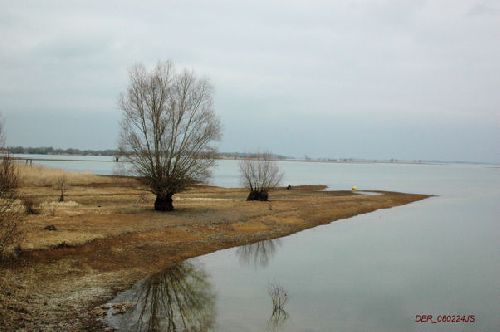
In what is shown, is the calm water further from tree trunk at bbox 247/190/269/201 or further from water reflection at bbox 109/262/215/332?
tree trunk at bbox 247/190/269/201

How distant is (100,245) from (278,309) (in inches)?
380

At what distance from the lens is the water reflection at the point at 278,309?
41.0 feet

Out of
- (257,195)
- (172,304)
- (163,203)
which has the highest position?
(257,195)

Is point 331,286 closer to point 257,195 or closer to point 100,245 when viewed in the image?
point 100,245

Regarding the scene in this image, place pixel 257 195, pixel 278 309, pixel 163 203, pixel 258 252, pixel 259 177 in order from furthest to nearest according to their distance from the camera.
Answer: pixel 259 177 < pixel 257 195 < pixel 163 203 < pixel 258 252 < pixel 278 309

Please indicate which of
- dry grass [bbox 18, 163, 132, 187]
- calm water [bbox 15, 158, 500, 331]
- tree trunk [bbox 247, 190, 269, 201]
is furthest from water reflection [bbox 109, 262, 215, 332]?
dry grass [bbox 18, 163, 132, 187]

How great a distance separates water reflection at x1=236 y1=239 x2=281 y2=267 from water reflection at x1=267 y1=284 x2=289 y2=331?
4344 mm

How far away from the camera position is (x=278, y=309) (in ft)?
45.2

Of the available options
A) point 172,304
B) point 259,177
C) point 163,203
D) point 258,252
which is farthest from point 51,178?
point 172,304

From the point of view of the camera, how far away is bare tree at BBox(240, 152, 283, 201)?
4566cm

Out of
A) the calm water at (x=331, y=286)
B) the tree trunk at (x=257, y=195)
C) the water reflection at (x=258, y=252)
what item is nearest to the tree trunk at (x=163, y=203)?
the water reflection at (x=258, y=252)

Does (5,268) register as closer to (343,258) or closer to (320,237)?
(343,258)

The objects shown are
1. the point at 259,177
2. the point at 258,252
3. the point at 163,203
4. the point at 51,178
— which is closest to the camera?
the point at 258,252

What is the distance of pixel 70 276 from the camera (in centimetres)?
1581
